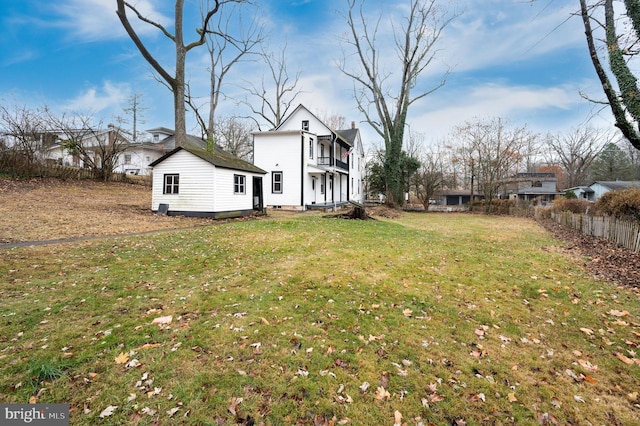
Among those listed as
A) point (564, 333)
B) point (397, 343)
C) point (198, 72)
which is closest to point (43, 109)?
point (198, 72)

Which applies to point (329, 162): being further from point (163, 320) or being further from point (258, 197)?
point (163, 320)

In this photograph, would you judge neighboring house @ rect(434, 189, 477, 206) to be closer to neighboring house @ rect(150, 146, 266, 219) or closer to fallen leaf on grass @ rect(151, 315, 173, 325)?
neighboring house @ rect(150, 146, 266, 219)

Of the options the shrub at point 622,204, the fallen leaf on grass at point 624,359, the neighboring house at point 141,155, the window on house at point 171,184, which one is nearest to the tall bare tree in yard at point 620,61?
the shrub at point 622,204

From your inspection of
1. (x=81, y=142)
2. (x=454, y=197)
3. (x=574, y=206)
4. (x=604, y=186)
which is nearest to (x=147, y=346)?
(x=574, y=206)

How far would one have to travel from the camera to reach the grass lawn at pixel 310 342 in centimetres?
279

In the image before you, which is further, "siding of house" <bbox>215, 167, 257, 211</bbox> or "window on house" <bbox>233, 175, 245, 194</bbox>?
"window on house" <bbox>233, 175, 245, 194</bbox>

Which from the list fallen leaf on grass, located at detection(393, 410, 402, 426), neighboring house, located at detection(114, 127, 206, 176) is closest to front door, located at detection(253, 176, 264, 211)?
fallen leaf on grass, located at detection(393, 410, 402, 426)

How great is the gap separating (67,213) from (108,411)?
13.9 m

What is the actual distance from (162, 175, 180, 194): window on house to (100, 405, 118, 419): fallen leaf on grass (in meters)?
15.1

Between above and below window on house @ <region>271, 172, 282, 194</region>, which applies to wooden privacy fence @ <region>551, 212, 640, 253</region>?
below

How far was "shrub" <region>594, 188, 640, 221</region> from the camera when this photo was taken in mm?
10227

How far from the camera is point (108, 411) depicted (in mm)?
2578

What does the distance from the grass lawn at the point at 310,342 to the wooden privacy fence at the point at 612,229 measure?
3678 mm

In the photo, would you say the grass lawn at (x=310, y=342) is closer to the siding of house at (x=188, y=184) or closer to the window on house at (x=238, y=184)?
the siding of house at (x=188, y=184)
